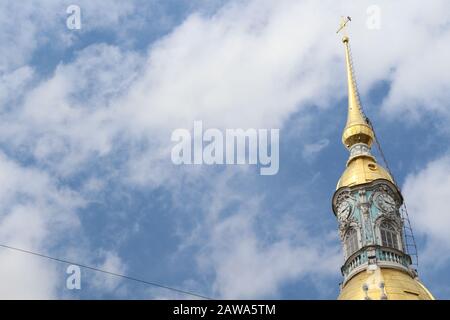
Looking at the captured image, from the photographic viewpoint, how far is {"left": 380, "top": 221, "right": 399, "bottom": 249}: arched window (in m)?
70.6

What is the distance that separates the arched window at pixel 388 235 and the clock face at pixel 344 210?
3089 mm

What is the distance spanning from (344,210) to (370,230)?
3563 millimetres

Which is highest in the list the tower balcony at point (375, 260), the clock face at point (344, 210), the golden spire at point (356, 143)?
the golden spire at point (356, 143)

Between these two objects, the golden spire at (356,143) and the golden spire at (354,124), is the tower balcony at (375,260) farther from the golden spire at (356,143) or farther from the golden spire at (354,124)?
the golden spire at (354,124)

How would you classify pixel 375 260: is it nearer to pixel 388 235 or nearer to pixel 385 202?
pixel 388 235

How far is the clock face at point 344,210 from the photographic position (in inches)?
2874

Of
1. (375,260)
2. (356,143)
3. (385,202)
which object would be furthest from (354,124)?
(375,260)

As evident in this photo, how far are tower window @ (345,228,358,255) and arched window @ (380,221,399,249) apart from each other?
212 centimetres

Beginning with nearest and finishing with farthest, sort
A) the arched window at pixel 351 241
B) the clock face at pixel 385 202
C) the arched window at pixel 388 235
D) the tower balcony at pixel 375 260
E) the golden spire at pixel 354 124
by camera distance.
Result: 1. the tower balcony at pixel 375 260
2. the arched window at pixel 388 235
3. the arched window at pixel 351 241
4. the clock face at pixel 385 202
5. the golden spire at pixel 354 124

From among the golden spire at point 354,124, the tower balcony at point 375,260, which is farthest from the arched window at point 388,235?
the golden spire at point 354,124
